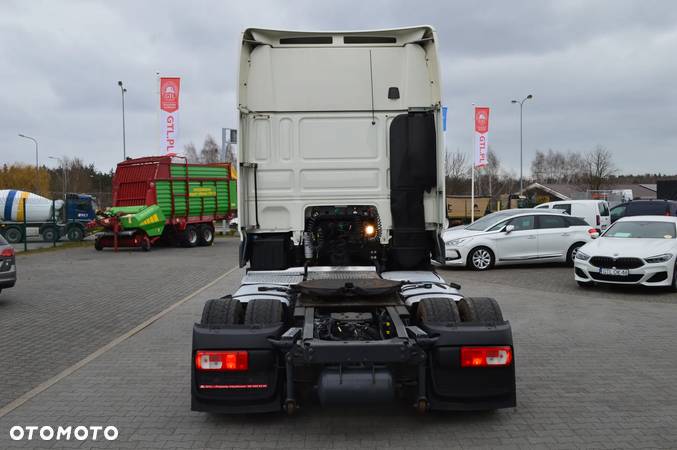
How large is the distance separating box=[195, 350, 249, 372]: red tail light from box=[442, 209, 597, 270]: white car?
11.3 metres

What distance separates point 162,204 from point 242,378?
20187 mm

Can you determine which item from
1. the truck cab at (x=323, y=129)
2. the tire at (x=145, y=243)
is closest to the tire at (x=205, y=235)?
the tire at (x=145, y=243)

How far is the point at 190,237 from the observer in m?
25.0

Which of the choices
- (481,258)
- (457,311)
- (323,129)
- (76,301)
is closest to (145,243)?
(76,301)

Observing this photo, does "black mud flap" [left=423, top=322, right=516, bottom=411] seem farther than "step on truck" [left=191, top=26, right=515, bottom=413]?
No

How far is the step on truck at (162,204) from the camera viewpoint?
73.9 feet

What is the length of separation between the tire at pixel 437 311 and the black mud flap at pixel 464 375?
0.15 m

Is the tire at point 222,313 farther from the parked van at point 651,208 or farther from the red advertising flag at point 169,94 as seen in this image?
the red advertising flag at point 169,94

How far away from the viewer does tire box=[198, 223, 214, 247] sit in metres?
26.0

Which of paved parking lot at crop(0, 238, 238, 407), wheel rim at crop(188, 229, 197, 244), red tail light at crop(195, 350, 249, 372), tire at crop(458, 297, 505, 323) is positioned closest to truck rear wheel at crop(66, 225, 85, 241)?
wheel rim at crop(188, 229, 197, 244)

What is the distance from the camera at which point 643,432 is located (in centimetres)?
441

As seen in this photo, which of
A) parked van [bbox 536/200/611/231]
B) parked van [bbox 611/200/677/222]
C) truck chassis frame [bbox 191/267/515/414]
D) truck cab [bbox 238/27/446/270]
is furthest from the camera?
parked van [bbox 611/200/677/222]

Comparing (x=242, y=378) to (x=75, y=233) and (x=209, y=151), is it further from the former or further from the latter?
(x=209, y=151)

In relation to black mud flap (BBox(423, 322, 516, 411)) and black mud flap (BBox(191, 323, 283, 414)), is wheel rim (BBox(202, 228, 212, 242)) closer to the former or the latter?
black mud flap (BBox(191, 323, 283, 414))
